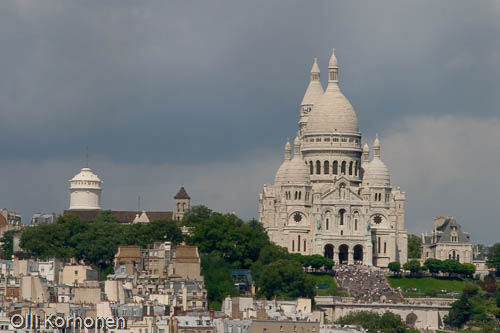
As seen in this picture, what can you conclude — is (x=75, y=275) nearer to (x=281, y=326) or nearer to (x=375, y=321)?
(x=375, y=321)

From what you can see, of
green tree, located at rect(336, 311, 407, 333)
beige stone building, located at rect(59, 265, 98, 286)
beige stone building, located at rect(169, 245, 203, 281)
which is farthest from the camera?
beige stone building, located at rect(169, 245, 203, 281)

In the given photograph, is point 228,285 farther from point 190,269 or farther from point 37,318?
point 37,318

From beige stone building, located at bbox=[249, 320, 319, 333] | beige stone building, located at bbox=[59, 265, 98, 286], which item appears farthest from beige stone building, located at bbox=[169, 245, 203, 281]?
beige stone building, located at bbox=[249, 320, 319, 333]

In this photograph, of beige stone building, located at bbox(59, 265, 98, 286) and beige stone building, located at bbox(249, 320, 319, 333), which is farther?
beige stone building, located at bbox(59, 265, 98, 286)

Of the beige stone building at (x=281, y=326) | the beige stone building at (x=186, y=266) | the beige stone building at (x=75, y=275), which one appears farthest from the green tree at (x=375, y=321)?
the beige stone building at (x=281, y=326)

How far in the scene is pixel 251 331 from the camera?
486ft

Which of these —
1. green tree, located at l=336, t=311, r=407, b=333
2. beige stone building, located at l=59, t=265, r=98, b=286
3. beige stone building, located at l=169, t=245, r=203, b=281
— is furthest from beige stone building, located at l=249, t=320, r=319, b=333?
beige stone building, located at l=169, t=245, r=203, b=281

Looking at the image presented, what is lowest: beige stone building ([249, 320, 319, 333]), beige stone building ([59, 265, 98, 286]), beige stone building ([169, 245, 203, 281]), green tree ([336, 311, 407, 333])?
beige stone building ([249, 320, 319, 333])

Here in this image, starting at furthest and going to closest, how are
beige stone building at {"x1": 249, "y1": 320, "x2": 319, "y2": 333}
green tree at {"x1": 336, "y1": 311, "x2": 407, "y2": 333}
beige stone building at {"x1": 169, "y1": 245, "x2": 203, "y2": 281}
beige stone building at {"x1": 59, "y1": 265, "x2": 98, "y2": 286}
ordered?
1. beige stone building at {"x1": 169, "y1": 245, "x2": 203, "y2": 281}
2. green tree at {"x1": 336, "y1": 311, "x2": 407, "y2": 333}
3. beige stone building at {"x1": 59, "y1": 265, "x2": 98, "y2": 286}
4. beige stone building at {"x1": 249, "y1": 320, "x2": 319, "y2": 333}

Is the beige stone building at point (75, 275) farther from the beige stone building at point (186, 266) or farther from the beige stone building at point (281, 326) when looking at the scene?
the beige stone building at point (281, 326)

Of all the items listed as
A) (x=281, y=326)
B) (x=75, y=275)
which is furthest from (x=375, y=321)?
(x=281, y=326)

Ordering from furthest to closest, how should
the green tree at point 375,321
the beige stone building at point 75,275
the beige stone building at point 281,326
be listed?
the green tree at point 375,321
the beige stone building at point 75,275
the beige stone building at point 281,326

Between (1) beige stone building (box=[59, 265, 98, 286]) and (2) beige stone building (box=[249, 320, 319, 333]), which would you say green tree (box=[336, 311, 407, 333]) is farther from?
(2) beige stone building (box=[249, 320, 319, 333])

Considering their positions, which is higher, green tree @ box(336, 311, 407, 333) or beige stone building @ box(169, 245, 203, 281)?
beige stone building @ box(169, 245, 203, 281)
